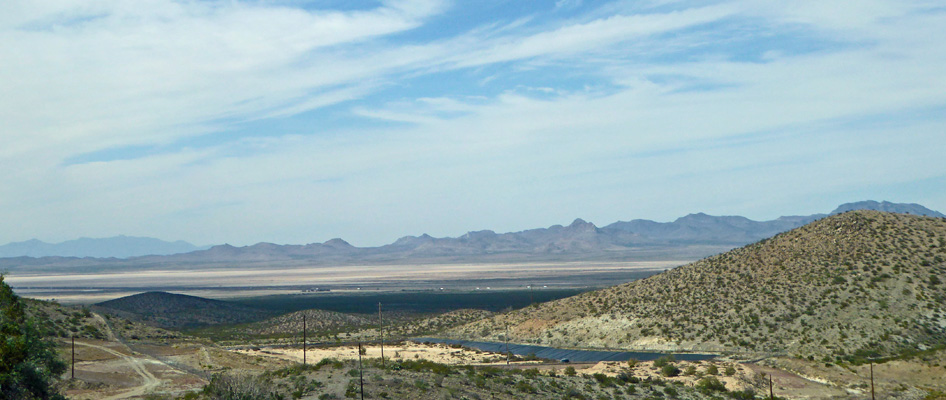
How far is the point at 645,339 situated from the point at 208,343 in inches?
1679

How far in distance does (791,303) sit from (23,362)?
57.9 meters

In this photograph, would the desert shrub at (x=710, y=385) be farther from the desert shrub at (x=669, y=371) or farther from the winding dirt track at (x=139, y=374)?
the winding dirt track at (x=139, y=374)

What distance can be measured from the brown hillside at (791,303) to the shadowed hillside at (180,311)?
1966 inches

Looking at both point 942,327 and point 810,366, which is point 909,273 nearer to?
point 942,327

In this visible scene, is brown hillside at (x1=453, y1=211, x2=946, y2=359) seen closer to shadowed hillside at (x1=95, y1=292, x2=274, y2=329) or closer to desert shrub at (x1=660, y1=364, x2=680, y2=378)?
desert shrub at (x1=660, y1=364, x2=680, y2=378)

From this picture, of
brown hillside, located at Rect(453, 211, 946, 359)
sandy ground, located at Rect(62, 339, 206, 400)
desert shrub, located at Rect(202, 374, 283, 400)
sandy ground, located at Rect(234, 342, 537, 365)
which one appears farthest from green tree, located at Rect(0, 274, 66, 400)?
brown hillside, located at Rect(453, 211, 946, 359)

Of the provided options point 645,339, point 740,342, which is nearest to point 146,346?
point 645,339

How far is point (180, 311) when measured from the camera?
12194 cm

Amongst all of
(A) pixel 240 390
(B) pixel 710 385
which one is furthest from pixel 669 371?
(A) pixel 240 390

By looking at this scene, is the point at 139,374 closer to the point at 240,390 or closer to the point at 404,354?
the point at 240,390

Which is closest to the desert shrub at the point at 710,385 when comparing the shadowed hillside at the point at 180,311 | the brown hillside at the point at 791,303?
the brown hillside at the point at 791,303

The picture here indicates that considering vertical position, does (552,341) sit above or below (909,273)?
below

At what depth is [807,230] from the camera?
262 ft

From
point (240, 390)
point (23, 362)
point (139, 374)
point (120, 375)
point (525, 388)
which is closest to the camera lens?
point (23, 362)
